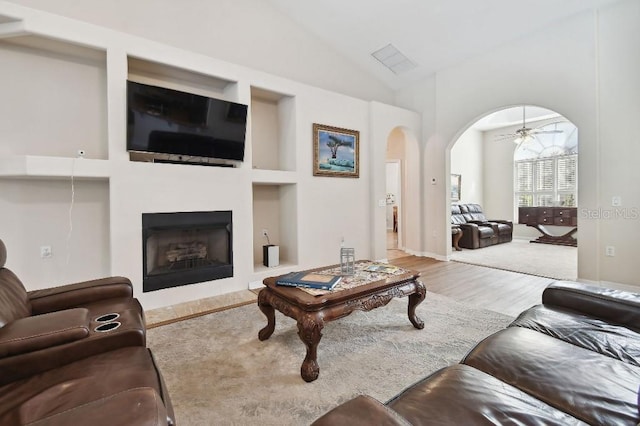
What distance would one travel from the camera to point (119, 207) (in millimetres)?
3086

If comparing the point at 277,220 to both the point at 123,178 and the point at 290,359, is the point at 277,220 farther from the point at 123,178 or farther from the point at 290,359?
the point at 290,359

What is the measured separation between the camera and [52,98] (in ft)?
10.4

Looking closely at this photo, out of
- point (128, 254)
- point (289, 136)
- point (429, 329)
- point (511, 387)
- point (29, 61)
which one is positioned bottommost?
point (429, 329)

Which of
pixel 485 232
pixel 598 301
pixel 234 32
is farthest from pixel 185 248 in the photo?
pixel 485 232

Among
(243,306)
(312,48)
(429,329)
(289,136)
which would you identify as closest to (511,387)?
(429,329)

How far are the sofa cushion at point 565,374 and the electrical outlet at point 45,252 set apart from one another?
404 centimetres

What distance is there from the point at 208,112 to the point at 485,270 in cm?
480

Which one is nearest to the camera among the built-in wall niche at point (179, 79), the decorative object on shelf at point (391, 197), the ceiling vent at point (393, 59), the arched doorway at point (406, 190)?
the built-in wall niche at point (179, 79)

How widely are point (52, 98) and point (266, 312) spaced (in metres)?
3.28

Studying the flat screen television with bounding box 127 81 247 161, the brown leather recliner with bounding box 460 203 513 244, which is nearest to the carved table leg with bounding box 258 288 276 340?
the flat screen television with bounding box 127 81 247 161

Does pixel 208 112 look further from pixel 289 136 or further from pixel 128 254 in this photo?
pixel 128 254

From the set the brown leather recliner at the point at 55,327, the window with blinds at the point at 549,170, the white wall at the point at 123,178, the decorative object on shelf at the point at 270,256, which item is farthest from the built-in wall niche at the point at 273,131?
the window with blinds at the point at 549,170

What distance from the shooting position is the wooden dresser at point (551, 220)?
7293 millimetres

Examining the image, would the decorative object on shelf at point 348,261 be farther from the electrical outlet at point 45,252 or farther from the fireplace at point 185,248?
the electrical outlet at point 45,252
